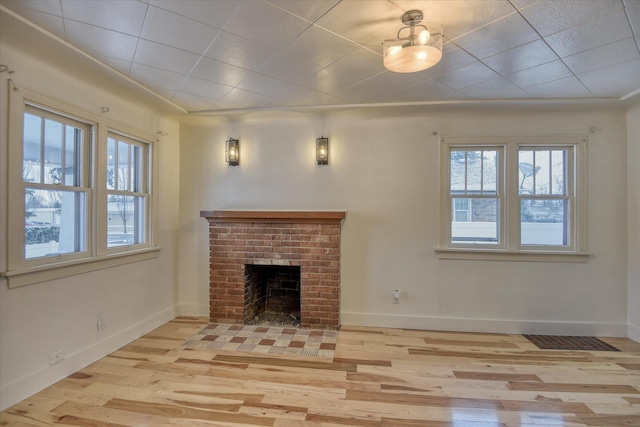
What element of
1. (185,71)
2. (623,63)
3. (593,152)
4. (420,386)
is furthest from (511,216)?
(185,71)

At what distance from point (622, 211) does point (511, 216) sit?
1.14m

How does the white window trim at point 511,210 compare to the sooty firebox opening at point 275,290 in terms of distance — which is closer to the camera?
the white window trim at point 511,210

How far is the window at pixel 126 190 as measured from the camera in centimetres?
285

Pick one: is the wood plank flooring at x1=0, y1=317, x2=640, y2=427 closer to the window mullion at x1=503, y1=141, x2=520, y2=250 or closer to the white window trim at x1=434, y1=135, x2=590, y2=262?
the white window trim at x1=434, y1=135, x2=590, y2=262

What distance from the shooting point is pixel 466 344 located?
2.95m

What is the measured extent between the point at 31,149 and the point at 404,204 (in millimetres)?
3385

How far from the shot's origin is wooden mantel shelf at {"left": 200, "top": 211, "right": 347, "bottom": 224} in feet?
10.8

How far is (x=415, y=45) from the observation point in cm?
174

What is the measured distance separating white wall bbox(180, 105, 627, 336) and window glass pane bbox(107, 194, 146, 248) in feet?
1.79

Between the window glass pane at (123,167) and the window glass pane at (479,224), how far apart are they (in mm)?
3639

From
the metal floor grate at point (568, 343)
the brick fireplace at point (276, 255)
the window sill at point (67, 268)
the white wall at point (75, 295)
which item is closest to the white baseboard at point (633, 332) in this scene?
the metal floor grate at point (568, 343)

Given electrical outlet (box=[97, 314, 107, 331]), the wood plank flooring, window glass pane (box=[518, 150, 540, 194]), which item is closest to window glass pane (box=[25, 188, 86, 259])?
electrical outlet (box=[97, 314, 107, 331])

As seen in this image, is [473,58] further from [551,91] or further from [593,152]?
[593,152]

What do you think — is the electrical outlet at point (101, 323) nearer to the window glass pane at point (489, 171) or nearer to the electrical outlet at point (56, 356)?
the electrical outlet at point (56, 356)
